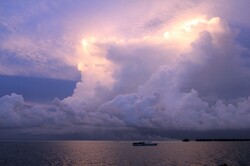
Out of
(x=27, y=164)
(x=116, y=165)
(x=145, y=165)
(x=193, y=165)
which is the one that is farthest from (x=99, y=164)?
(x=193, y=165)

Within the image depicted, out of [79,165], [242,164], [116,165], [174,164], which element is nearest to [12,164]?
[79,165]

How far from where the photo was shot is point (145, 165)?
140500mm

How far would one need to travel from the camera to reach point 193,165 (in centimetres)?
13962

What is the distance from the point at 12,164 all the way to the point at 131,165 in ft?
170

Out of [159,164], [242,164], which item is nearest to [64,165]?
[159,164]

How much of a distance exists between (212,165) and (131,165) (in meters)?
34.1

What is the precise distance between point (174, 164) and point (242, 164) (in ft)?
94.5

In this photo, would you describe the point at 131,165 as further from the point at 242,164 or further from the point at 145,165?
the point at 242,164

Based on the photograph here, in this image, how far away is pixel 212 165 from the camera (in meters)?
137

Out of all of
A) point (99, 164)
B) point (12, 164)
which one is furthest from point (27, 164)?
point (99, 164)

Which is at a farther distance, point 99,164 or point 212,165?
point 99,164

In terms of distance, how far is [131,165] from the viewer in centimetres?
14112

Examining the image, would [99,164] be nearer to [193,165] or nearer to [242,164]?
[193,165]

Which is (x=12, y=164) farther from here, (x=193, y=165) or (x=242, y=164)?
(x=242, y=164)
